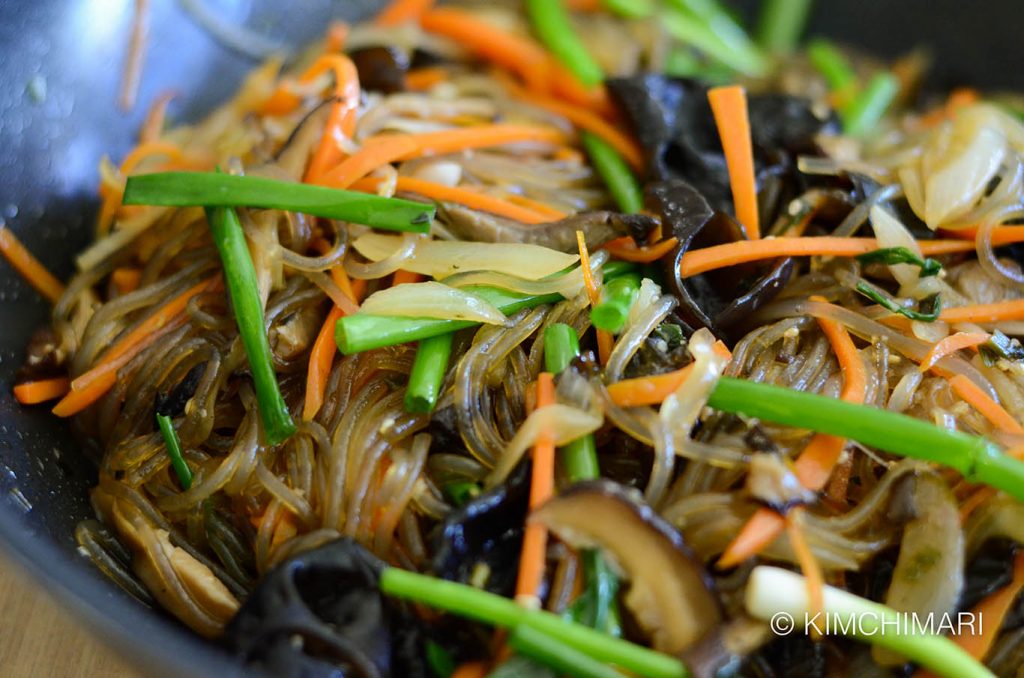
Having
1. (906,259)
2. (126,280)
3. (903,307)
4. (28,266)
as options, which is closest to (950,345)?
(903,307)

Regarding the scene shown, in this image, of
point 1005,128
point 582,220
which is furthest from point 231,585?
point 1005,128

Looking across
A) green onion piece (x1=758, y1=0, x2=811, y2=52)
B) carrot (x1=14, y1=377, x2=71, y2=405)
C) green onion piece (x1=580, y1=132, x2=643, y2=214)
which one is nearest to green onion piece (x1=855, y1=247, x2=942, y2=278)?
green onion piece (x1=580, y1=132, x2=643, y2=214)

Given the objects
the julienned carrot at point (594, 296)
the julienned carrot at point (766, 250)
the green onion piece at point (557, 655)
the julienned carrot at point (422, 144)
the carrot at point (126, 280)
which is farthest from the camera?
the carrot at point (126, 280)

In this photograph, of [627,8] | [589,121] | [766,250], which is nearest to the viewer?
[766,250]

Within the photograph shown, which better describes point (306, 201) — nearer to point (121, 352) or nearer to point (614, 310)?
point (121, 352)

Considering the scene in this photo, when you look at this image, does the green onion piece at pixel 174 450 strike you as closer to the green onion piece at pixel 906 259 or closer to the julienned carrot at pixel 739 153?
the julienned carrot at pixel 739 153

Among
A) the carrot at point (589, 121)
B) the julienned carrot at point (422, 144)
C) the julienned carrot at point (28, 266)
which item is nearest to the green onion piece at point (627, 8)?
the carrot at point (589, 121)

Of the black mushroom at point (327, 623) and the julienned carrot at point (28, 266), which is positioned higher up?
the julienned carrot at point (28, 266)
